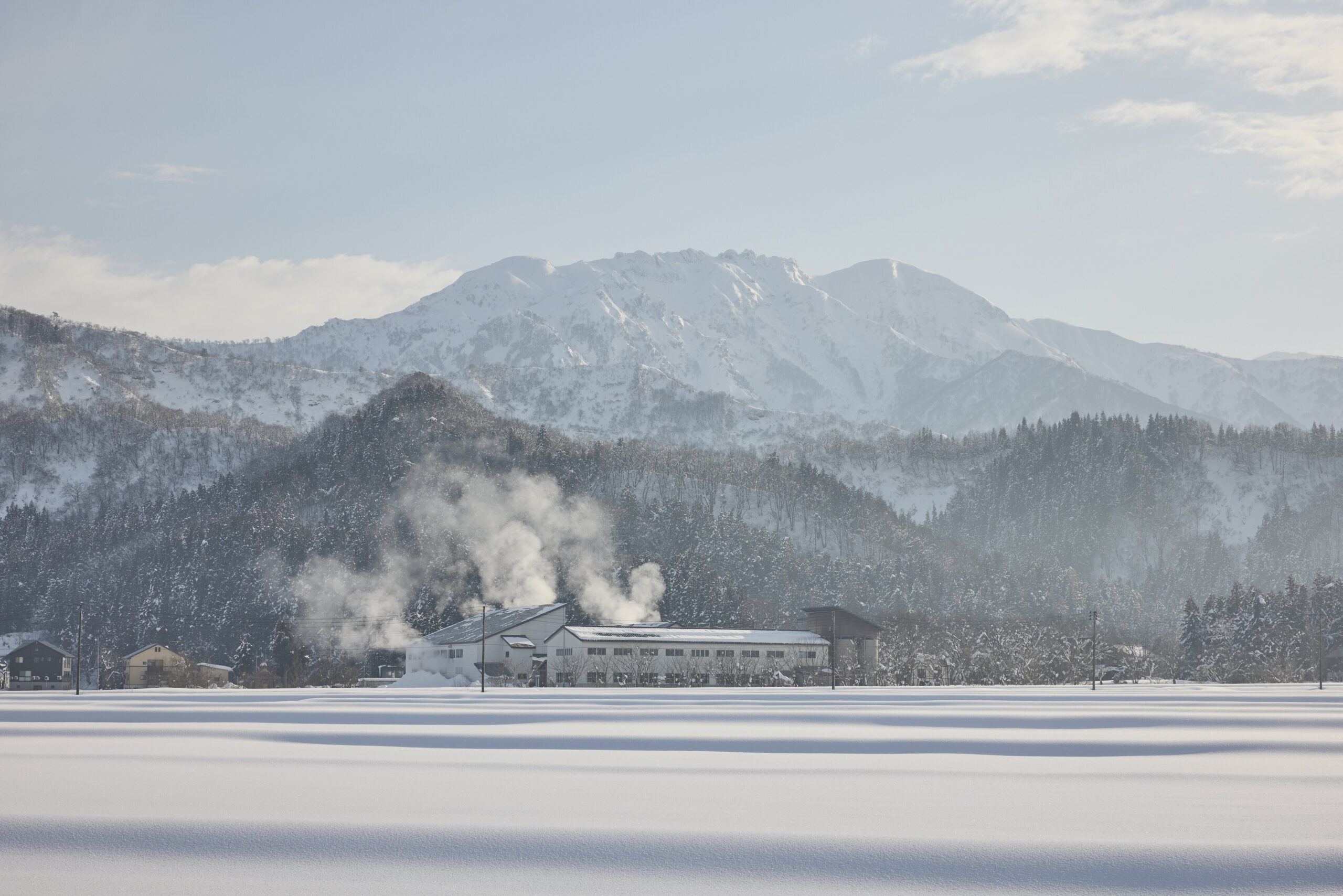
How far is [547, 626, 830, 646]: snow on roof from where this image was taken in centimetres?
10900

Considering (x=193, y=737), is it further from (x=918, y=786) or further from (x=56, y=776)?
(x=918, y=786)

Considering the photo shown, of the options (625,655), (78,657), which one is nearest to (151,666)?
(78,657)

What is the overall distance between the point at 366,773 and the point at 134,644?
143 meters

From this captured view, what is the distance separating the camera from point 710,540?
195 m

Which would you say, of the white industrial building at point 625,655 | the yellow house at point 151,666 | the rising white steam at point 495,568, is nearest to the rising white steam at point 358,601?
the rising white steam at point 495,568

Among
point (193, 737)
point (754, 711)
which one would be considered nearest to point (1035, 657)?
point (754, 711)

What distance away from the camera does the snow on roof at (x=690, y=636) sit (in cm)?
10900

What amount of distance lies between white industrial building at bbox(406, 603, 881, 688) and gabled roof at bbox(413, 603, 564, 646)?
0.47 ft

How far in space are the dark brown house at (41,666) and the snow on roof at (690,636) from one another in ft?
180

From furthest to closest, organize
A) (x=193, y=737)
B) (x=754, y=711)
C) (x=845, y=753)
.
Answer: (x=754, y=711) → (x=193, y=737) → (x=845, y=753)

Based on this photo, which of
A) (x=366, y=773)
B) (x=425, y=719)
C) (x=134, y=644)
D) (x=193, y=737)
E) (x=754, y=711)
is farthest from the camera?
(x=134, y=644)

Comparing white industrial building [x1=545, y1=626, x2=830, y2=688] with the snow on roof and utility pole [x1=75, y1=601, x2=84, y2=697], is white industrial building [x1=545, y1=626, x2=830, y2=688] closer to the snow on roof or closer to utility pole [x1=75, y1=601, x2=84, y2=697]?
the snow on roof

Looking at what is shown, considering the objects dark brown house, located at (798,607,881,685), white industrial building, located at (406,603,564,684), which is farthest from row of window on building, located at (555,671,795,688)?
dark brown house, located at (798,607,881,685)

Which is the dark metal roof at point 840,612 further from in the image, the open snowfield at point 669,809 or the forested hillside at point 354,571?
the open snowfield at point 669,809
